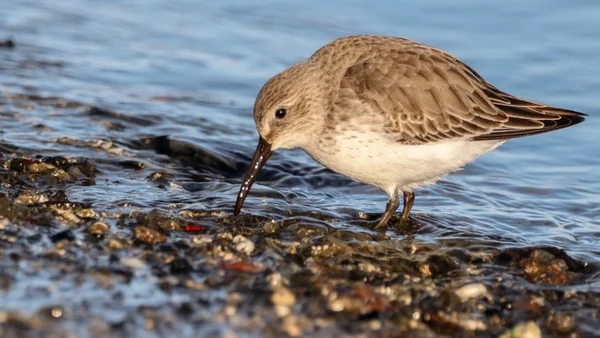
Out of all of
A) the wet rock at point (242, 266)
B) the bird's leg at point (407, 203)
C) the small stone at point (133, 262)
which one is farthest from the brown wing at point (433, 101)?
the small stone at point (133, 262)

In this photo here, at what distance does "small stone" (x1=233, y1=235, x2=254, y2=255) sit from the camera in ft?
21.6

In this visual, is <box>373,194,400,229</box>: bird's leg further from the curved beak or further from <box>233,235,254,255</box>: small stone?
<box>233,235,254,255</box>: small stone

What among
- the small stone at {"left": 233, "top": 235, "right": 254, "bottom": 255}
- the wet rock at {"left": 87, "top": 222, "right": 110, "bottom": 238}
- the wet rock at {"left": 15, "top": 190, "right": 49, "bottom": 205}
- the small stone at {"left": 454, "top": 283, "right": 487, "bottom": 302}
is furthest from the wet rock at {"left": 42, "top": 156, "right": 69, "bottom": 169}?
the small stone at {"left": 454, "top": 283, "right": 487, "bottom": 302}

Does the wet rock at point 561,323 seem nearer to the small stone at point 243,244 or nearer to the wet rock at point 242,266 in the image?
the wet rock at point 242,266

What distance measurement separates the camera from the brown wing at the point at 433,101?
301 inches

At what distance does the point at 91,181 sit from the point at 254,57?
549cm

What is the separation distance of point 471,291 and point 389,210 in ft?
6.11

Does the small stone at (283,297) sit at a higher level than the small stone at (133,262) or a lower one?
higher

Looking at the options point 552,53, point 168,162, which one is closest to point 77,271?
point 168,162

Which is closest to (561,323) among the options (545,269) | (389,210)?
(545,269)

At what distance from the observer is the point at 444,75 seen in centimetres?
788

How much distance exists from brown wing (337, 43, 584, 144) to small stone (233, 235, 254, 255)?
153 centimetres

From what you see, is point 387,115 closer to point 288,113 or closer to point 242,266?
point 288,113

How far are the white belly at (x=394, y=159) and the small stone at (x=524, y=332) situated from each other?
213 cm
